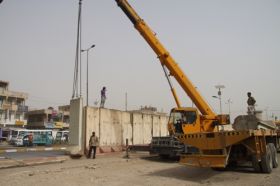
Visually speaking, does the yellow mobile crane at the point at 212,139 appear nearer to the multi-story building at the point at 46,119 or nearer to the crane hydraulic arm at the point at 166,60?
the crane hydraulic arm at the point at 166,60

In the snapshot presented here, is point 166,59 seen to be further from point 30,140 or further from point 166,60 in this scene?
point 30,140

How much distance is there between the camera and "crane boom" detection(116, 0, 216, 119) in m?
16.9

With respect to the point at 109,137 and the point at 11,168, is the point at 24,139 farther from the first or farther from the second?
the point at 11,168

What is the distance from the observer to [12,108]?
2111 inches

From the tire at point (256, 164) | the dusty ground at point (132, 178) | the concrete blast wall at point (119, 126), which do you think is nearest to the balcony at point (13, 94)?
the concrete blast wall at point (119, 126)

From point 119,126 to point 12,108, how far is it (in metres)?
40.9

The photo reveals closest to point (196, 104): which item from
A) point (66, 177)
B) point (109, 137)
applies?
point (109, 137)

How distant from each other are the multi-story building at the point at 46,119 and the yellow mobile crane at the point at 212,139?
1789 inches

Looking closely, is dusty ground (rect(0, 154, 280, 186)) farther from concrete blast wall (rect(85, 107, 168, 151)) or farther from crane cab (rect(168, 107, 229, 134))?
concrete blast wall (rect(85, 107, 168, 151))

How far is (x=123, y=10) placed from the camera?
1702 cm

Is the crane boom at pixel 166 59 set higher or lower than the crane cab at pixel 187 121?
higher

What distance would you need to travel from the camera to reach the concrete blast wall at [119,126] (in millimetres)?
17891

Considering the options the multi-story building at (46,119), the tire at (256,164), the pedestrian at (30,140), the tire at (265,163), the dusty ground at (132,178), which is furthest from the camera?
the multi-story building at (46,119)

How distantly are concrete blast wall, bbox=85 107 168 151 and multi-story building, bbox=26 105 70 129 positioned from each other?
38556mm
